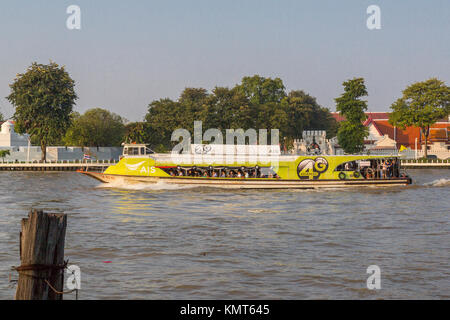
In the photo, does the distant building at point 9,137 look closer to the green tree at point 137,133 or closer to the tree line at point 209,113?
the tree line at point 209,113

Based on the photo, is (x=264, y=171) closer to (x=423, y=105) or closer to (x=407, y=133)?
(x=423, y=105)

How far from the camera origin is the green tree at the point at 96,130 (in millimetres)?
86062

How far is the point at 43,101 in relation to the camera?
245 feet

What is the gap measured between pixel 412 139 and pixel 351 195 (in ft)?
211

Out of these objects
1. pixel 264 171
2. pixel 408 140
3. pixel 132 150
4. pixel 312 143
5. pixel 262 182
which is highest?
pixel 408 140

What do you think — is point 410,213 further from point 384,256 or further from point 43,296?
point 43,296

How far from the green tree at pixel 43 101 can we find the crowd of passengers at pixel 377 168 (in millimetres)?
48080

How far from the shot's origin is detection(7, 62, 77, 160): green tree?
246 ft

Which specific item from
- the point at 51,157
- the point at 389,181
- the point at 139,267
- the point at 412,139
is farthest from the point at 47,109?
the point at 139,267

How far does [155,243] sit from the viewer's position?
58.5ft

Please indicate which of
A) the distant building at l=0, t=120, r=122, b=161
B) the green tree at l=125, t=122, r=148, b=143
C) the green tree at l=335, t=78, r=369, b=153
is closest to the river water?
the green tree at l=335, t=78, r=369, b=153

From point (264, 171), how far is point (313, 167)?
3.37 m

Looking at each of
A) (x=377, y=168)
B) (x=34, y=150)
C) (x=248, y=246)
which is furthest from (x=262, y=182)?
(x=34, y=150)
